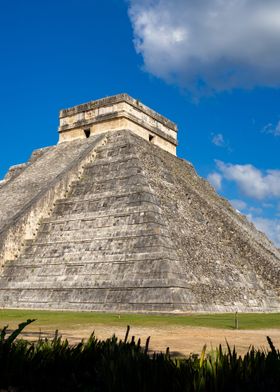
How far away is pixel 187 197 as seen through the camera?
19469mm

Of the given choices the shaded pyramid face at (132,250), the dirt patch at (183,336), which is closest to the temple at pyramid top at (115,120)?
the shaded pyramid face at (132,250)

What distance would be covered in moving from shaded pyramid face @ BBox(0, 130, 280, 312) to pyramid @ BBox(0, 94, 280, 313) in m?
0.04

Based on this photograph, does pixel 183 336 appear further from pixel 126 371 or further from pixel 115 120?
pixel 115 120

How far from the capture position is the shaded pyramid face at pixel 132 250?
1350 centimetres

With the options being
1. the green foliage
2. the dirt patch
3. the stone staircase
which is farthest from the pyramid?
the green foliage

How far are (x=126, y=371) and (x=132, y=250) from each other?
1133 cm

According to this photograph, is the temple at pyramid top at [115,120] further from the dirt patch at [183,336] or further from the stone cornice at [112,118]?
the dirt patch at [183,336]

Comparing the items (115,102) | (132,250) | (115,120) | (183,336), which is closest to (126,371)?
(183,336)

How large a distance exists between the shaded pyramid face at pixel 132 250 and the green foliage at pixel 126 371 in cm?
923

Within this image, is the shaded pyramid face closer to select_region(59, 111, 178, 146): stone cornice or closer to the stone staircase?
the stone staircase

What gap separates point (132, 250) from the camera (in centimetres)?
1424

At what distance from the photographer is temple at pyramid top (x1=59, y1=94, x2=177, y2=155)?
21.6 metres

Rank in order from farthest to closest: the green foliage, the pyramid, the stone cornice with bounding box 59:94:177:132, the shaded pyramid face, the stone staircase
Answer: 1. the stone cornice with bounding box 59:94:177:132
2. the pyramid
3. the shaded pyramid face
4. the stone staircase
5. the green foliage

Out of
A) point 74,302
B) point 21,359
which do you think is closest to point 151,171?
point 74,302
